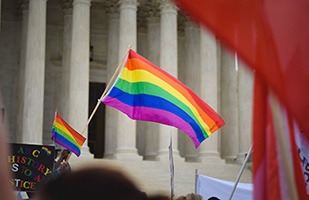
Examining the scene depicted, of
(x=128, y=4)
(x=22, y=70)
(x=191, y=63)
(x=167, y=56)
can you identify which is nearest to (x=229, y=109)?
(x=191, y=63)

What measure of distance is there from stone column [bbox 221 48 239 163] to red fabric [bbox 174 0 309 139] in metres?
49.2

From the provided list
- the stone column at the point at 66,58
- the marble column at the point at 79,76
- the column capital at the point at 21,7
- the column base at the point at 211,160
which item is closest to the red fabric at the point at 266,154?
the marble column at the point at 79,76

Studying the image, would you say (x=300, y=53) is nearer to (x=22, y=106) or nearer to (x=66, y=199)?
(x=66, y=199)

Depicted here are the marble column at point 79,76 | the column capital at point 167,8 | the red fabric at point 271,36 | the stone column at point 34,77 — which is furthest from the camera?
the column capital at point 167,8

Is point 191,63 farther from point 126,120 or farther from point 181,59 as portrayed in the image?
point 126,120

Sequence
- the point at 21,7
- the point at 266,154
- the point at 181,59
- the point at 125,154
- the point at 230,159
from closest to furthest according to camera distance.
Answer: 1. the point at 266,154
2. the point at 125,154
3. the point at 21,7
4. the point at 230,159
5. the point at 181,59

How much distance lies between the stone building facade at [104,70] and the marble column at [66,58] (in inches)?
3.6

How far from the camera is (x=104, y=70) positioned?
54281mm

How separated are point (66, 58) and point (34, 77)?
A: 5.88 meters

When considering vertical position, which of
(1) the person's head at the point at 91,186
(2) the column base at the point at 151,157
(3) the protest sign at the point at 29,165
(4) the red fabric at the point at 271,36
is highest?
(4) the red fabric at the point at 271,36

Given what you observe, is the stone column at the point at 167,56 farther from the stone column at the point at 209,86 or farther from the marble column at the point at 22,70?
the marble column at the point at 22,70

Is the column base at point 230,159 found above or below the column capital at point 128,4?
below

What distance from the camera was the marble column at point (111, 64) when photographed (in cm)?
4959

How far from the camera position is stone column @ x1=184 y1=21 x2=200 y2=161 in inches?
2094
